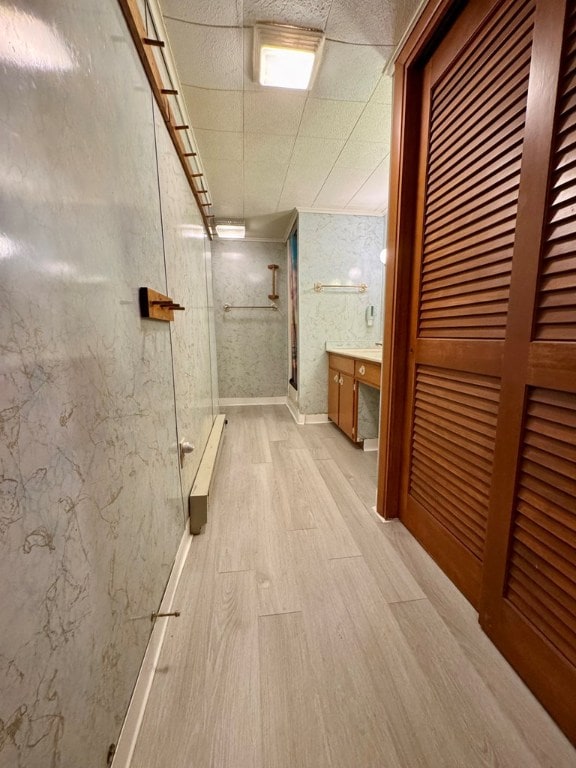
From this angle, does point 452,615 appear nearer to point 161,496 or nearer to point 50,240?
point 161,496

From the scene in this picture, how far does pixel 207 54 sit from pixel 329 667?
2.43 meters

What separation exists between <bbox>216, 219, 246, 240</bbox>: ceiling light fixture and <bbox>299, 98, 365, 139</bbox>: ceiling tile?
1.60 m

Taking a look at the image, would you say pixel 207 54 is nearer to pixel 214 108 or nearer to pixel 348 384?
pixel 214 108

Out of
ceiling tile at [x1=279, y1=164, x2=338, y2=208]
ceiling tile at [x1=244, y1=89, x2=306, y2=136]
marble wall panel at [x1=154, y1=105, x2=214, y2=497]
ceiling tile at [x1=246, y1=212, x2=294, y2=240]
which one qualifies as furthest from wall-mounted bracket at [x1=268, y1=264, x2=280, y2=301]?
ceiling tile at [x1=244, y1=89, x2=306, y2=136]

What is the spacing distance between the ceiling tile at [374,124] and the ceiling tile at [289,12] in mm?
562

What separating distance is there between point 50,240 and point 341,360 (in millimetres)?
2447

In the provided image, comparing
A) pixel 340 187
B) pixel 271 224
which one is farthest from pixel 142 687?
pixel 271 224

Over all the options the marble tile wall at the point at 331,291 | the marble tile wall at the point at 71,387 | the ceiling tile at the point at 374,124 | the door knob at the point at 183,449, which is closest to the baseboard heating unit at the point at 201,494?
the door knob at the point at 183,449

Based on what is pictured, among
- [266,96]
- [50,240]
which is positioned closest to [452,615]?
[50,240]

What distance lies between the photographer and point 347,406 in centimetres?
263

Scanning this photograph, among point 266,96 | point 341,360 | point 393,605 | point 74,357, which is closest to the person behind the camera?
point 74,357

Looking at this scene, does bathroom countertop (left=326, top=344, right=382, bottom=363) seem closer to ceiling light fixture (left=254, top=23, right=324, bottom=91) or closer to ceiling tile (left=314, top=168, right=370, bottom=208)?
ceiling tile (left=314, top=168, right=370, bottom=208)

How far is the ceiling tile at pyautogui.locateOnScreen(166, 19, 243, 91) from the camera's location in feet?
4.03

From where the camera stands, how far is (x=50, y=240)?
464 millimetres
